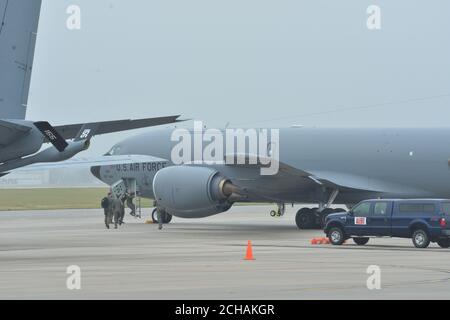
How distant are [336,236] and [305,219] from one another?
12.8m

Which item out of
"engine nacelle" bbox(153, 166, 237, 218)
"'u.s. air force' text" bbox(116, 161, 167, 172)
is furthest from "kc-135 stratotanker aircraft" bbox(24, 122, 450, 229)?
"'u.s. air force' text" bbox(116, 161, 167, 172)

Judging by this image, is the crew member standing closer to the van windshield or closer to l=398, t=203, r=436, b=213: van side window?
l=398, t=203, r=436, b=213: van side window

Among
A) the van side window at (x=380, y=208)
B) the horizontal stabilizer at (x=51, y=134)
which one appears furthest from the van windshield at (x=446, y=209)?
the horizontal stabilizer at (x=51, y=134)

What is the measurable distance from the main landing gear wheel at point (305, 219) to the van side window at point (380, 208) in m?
13.5

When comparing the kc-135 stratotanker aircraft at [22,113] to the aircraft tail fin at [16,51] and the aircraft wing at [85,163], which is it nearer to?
the aircraft tail fin at [16,51]

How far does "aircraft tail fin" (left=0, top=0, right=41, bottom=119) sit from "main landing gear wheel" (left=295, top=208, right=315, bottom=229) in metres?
22.2

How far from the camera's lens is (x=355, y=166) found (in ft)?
162

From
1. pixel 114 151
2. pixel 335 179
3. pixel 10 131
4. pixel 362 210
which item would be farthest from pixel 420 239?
pixel 114 151

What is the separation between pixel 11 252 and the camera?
35.2 m

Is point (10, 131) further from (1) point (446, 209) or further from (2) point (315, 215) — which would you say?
(2) point (315, 215)

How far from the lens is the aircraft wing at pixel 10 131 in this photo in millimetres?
28312

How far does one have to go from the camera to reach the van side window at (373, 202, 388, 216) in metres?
37.1

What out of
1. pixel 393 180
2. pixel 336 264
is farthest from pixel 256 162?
pixel 336 264
